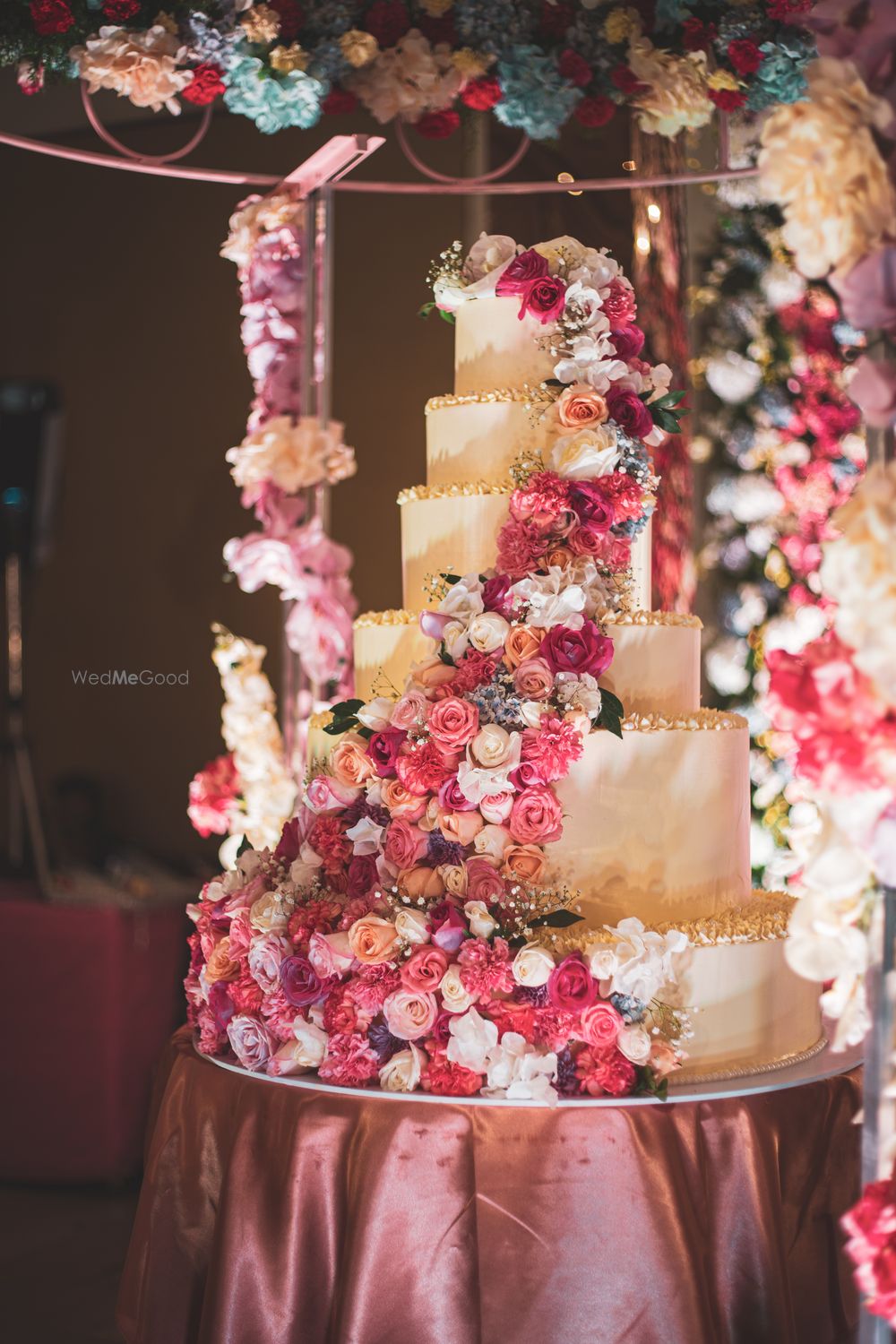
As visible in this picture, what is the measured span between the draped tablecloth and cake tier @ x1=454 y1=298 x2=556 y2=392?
5.39ft

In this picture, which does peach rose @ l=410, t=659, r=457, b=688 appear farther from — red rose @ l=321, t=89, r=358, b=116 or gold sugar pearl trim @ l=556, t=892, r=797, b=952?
red rose @ l=321, t=89, r=358, b=116

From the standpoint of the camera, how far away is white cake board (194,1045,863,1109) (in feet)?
8.94

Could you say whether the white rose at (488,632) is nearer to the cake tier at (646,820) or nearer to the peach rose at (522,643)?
the peach rose at (522,643)

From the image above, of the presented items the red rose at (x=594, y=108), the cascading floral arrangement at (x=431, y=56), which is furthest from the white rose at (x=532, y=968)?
the red rose at (x=594, y=108)

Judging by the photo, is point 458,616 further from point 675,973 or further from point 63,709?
point 63,709

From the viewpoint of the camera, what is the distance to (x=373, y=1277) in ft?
8.71

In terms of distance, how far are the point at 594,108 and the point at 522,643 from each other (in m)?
2.28

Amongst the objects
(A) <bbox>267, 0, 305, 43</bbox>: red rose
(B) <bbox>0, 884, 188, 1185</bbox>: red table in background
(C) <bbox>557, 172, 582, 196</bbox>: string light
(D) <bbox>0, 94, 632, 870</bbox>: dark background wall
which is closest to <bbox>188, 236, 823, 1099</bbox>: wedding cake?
(A) <bbox>267, 0, 305, 43</bbox>: red rose

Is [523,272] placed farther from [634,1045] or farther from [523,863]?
[634,1045]

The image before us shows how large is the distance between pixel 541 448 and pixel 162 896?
265 centimetres

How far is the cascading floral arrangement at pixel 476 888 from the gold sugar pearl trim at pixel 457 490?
10 centimetres

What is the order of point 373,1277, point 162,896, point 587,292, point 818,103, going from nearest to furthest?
point 818,103 → point 373,1277 → point 587,292 → point 162,896

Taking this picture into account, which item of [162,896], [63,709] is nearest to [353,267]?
[63,709]

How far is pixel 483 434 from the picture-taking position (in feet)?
11.0
